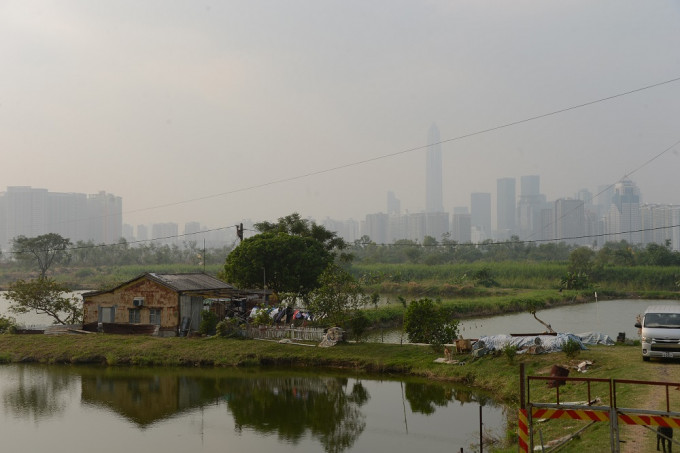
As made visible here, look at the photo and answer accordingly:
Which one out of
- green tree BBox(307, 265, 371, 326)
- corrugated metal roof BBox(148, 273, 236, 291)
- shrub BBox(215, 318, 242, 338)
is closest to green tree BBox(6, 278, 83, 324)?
corrugated metal roof BBox(148, 273, 236, 291)

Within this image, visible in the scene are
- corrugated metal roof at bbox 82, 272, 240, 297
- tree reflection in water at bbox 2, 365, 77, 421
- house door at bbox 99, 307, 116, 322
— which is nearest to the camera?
tree reflection in water at bbox 2, 365, 77, 421

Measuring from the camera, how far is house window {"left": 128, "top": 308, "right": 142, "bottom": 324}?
31047 mm

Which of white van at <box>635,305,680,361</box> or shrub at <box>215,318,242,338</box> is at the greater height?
white van at <box>635,305,680,361</box>

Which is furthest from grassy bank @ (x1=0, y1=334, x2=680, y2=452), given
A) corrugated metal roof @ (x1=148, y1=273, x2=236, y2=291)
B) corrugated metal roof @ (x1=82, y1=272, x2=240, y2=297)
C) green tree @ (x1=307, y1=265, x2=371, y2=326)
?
corrugated metal roof @ (x1=148, y1=273, x2=236, y2=291)

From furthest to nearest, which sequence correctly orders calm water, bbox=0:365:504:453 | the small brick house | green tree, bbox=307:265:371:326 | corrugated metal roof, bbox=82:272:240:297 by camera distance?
1. corrugated metal roof, bbox=82:272:240:297
2. the small brick house
3. green tree, bbox=307:265:371:326
4. calm water, bbox=0:365:504:453

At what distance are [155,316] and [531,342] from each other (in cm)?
1793

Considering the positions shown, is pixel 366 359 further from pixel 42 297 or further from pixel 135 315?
pixel 42 297

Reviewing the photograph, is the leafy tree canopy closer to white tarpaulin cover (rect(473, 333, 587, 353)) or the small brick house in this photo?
the small brick house

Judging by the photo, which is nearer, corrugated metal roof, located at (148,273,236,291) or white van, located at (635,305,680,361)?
white van, located at (635,305,680,361)

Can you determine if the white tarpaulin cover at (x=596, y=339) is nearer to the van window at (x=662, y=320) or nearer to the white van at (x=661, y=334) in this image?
the white van at (x=661, y=334)

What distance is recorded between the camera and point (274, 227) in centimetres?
4566

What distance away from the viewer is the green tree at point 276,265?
37062 mm

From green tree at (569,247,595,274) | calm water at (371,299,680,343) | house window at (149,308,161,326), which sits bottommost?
calm water at (371,299,680,343)

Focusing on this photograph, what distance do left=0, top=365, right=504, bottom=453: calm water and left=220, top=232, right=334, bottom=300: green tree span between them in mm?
12122
